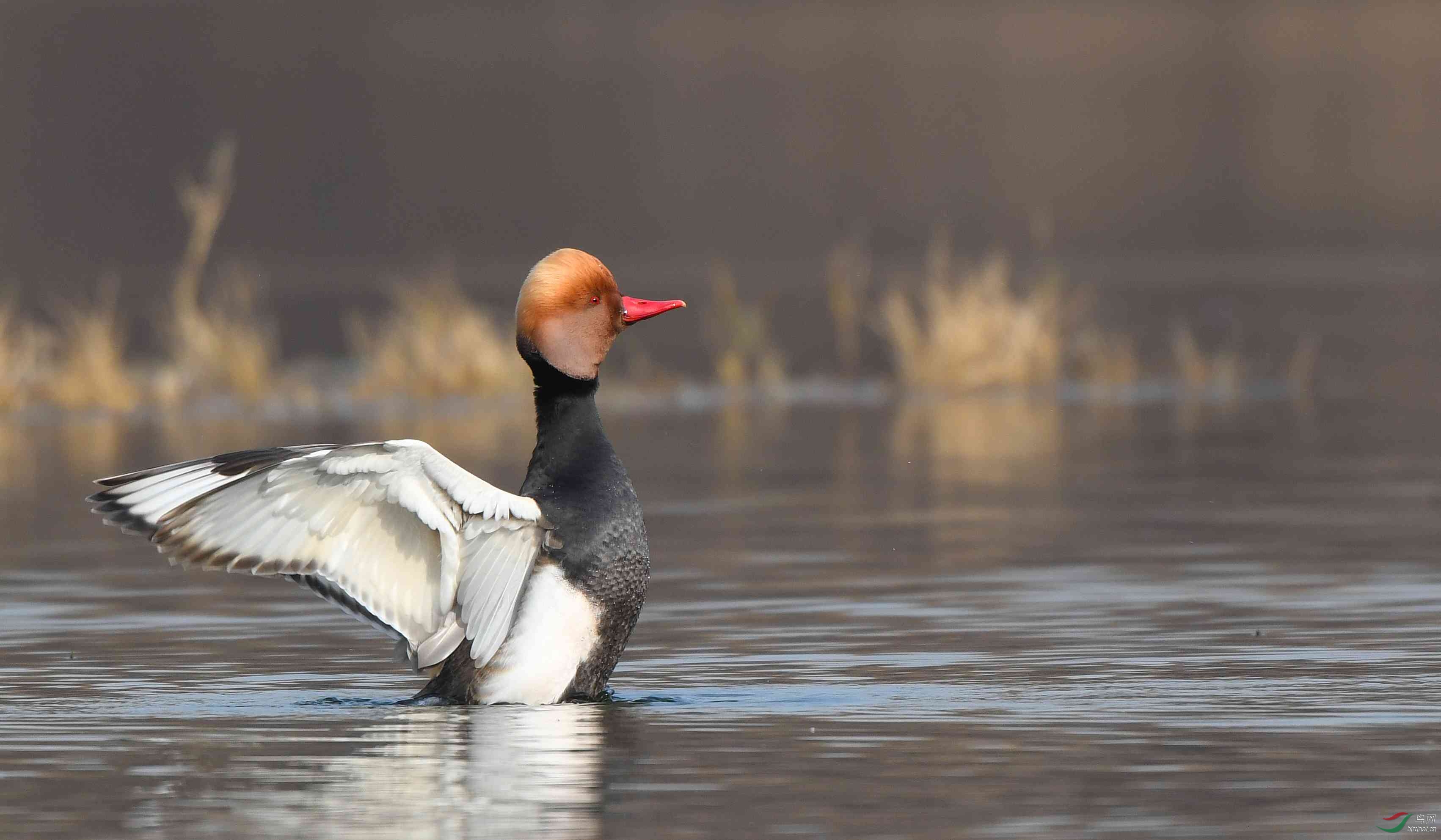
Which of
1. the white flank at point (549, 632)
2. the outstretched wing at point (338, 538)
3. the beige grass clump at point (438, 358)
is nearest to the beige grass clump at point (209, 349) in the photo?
the beige grass clump at point (438, 358)

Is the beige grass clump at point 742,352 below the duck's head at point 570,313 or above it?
below

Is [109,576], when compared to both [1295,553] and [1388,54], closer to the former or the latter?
[1295,553]

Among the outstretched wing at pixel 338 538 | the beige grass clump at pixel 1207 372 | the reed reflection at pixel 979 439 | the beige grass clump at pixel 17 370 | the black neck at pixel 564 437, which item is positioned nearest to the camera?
the outstretched wing at pixel 338 538

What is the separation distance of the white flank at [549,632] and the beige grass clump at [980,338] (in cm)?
1519

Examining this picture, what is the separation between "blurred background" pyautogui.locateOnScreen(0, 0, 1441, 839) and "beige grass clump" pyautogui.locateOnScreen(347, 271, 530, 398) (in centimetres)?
5

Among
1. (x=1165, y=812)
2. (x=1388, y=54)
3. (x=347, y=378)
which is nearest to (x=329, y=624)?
(x=1165, y=812)

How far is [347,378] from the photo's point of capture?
86.4ft

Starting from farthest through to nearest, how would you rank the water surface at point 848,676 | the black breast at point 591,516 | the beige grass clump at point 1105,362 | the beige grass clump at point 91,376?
1. the beige grass clump at point 1105,362
2. the beige grass clump at point 91,376
3. the black breast at point 591,516
4. the water surface at point 848,676

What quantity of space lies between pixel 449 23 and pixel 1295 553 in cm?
7744

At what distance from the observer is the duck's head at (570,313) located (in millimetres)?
9922

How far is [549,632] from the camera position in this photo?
31.4ft

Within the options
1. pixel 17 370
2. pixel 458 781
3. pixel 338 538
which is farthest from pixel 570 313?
pixel 17 370

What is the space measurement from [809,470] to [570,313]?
8.85 meters

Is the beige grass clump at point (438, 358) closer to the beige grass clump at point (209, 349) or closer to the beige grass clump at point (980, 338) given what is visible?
the beige grass clump at point (209, 349)
